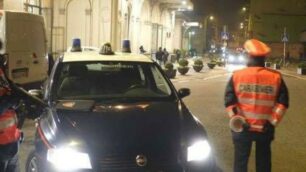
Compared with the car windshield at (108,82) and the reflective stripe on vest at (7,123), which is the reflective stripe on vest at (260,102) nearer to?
the car windshield at (108,82)

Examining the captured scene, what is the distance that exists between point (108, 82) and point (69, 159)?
1.91 meters

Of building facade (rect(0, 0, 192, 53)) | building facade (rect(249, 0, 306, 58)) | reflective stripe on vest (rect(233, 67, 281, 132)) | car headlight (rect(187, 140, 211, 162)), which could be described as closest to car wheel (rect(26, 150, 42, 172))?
car headlight (rect(187, 140, 211, 162))

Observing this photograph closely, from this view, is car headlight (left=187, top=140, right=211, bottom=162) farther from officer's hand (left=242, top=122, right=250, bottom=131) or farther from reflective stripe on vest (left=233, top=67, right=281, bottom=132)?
reflective stripe on vest (left=233, top=67, right=281, bottom=132)

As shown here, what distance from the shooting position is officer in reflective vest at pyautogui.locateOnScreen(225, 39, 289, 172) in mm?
5441

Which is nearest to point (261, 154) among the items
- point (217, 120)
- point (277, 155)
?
point (277, 155)

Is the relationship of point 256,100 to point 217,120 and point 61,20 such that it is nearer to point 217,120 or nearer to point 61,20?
point 217,120

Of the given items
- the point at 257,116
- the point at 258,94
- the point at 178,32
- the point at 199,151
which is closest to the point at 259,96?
the point at 258,94

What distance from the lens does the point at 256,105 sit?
5.46 metres

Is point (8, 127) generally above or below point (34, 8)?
below

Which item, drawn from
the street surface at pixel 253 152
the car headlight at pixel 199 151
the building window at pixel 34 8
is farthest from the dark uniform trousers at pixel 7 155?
the building window at pixel 34 8

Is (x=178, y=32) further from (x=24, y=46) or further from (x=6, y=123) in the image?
(x=6, y=123)

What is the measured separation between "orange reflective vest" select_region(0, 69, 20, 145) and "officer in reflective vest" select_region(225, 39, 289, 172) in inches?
86.7

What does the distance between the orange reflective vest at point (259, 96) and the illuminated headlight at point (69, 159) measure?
1.68 meters

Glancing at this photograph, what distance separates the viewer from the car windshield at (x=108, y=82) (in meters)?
6.10
